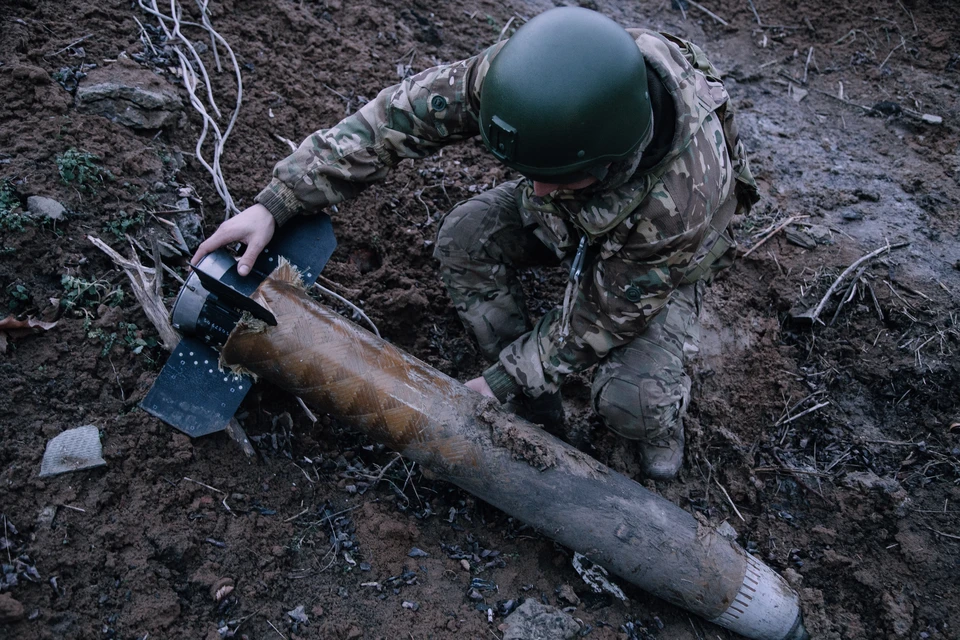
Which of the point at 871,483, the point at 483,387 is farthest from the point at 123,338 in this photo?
A: the point at 871,483

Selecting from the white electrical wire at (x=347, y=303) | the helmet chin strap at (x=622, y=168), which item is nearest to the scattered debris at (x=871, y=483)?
the helmet chin strap at (x=622, y=168)

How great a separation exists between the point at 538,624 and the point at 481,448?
651 millimetres

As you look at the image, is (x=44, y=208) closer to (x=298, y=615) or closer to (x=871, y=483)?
(x=298, y=615)

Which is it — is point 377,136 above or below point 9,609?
above

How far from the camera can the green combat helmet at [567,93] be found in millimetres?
2049

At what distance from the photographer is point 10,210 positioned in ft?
8.34

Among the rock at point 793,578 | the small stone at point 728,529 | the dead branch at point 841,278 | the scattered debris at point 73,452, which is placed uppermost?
the scattered debris at point 73,452

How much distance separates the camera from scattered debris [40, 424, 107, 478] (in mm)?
2236

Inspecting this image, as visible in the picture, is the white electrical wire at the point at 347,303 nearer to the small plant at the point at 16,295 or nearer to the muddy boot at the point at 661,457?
the small plant at the point at 16,295

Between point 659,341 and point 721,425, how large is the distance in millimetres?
681

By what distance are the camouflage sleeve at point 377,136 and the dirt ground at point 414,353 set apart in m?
0.66

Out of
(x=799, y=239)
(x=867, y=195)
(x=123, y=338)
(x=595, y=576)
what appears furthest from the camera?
(x=867, y=195)

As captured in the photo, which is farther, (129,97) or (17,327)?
(129,97)

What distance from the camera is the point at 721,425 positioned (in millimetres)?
3289
